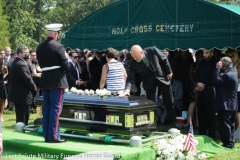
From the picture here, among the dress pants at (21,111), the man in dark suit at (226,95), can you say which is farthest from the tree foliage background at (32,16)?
the man in dark suit at (226,95)

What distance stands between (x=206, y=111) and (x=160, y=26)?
2.17 meters

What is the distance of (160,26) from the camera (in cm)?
959

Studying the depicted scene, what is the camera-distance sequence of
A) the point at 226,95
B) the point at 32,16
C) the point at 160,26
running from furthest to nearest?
the point at 32,16, the point at 160,26, the point at 226,95

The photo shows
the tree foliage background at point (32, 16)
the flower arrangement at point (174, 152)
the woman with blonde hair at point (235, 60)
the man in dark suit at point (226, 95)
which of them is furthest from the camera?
the tree foliage background at point (32, 16)

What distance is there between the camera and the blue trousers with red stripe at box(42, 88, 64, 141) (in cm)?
664

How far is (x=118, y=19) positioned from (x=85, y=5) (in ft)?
145

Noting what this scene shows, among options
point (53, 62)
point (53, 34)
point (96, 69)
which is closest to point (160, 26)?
point (96, 69)

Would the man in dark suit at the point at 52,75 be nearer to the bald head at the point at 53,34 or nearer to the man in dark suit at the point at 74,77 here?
the bald head at the point at 53,34

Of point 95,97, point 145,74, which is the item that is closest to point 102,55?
point 145,74

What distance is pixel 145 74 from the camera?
27.4 ft

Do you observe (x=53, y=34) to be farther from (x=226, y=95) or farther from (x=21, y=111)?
(x=226, y=95)

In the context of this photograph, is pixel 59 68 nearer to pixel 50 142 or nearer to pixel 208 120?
pixel 50 142

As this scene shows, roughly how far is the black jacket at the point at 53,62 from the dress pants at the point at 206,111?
3.26 m

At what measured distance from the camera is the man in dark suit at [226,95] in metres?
7.51
